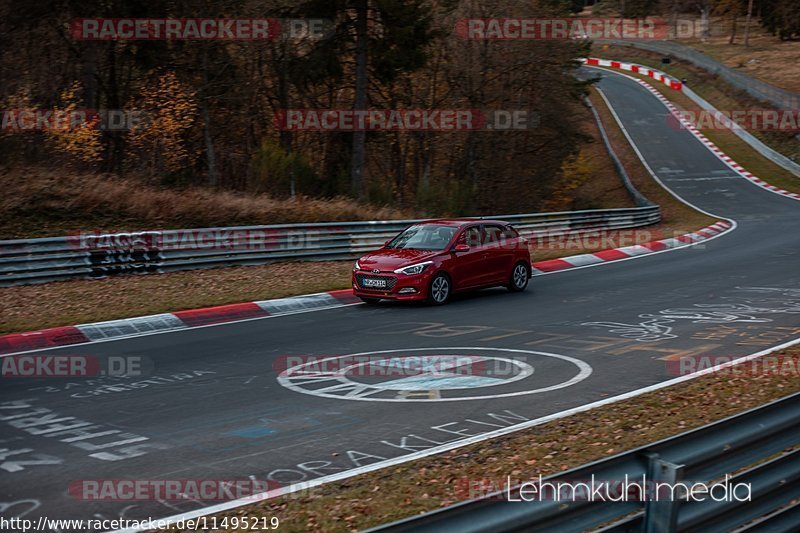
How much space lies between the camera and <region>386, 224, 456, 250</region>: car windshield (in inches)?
671

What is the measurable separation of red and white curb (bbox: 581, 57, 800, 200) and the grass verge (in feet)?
115

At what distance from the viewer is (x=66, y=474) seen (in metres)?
6.85

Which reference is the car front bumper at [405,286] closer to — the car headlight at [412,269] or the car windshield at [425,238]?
the car headlight at [412,269]

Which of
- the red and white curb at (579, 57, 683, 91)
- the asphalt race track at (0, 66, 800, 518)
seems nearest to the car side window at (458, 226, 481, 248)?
the asphalt race track at (0, 66, 800, 518)

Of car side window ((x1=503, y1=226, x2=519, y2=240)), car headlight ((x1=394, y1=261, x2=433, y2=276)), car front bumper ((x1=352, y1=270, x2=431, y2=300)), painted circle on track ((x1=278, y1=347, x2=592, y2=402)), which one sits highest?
car side window ((x1=503, y1=226, x2=519, y2=240))

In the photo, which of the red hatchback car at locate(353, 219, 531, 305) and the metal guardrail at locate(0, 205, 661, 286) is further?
the metal guardrail at locate(0, 205, 661, 286)

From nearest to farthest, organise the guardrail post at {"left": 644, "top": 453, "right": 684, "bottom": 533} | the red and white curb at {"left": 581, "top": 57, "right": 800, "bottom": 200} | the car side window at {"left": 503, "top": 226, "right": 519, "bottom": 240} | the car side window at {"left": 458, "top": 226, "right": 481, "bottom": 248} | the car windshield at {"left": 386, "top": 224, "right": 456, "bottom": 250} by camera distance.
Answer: the guardrail post at {"left": 644, "top": 453, "right": 684, "bottom": 533}
the car windshield at {"left": 386, "top": 224, "right": 456, "bottom": 250}
the car side window at {"left": 458, "top": 226, "right": 481, "bottom": 248}
the car side window at {"left": 503, "top": 226, "right": 519, "bottom": 240}
the red and white curb at {"left": 581, "top": 57, "right": 800, "bottom": 200}

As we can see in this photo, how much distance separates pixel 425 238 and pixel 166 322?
5.63m

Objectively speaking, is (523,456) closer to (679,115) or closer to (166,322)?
(166,322)

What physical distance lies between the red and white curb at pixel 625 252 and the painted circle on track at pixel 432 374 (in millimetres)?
10299

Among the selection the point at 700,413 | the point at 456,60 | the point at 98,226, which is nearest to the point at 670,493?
the point at 700,413

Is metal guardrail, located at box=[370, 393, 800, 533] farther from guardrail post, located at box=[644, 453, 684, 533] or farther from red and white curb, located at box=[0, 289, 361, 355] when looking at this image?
red and white curb, located at box=[0, 289, 361, 355]

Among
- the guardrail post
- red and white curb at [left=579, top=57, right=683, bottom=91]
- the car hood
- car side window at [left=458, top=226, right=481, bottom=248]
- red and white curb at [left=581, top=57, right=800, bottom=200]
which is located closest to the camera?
the guardrail post

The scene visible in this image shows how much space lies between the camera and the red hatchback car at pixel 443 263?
53.1 ft
